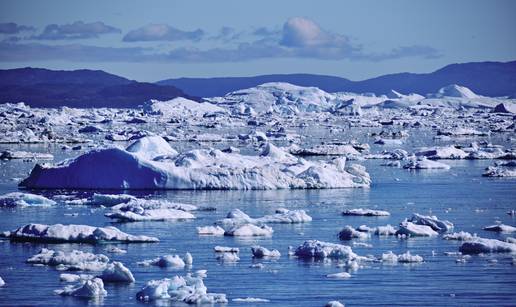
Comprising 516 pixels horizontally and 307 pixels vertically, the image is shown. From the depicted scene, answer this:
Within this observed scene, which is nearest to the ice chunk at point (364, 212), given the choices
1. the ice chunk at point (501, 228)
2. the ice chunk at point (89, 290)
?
the ice chunk at point (501, 228)

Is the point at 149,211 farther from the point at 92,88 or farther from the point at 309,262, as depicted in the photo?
the point at 92,88

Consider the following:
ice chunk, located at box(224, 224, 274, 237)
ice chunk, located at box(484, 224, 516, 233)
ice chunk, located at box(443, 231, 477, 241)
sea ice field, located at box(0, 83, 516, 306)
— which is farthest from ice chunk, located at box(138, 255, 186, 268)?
ice chunk, located at box(484, 224, 516, 233)

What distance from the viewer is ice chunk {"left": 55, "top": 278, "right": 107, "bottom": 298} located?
1221 centimetres

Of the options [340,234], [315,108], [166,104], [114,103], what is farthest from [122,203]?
[114,103]

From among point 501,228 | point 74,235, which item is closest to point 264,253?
point 74,235

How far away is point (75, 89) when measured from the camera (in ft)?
522

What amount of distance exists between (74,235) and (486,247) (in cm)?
605

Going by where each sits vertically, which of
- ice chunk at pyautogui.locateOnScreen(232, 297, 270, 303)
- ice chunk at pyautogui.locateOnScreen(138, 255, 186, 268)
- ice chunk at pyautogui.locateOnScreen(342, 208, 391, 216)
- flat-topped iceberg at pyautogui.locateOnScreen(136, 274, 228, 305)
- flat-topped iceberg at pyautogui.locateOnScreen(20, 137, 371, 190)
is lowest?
ice chunk at pyautogui.locateOnScreen(232, 297, 270, 303)

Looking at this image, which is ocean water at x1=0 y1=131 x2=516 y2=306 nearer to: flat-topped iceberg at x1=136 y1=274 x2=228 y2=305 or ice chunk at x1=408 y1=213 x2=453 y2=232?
flat-topped iceberg at x1=136 y1=274 x2=228 y2=305

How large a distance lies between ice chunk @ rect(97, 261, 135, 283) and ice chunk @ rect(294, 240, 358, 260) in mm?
2993

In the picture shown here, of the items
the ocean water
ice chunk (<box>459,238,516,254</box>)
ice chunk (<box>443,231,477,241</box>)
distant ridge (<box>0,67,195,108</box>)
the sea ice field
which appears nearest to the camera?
the ocean water

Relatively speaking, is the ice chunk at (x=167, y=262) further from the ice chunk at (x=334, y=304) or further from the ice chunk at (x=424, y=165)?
the ice chunk at (x=424, y=165)

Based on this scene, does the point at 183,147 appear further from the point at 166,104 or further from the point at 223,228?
the point at 166,104

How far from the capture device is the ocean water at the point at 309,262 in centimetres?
1255
